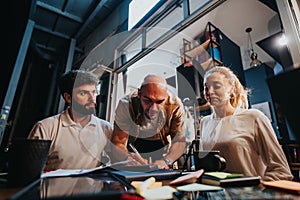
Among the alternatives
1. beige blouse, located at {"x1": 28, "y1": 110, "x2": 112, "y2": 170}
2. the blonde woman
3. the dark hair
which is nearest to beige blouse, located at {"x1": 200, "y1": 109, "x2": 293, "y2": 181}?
the blonde woman

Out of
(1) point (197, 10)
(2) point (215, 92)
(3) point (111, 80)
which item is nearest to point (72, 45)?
(3) point (111, 80)

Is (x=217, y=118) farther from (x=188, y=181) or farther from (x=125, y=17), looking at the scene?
(x=125, y=17)

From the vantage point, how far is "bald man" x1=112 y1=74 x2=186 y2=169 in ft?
2.92

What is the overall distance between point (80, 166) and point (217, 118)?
0.77 metres

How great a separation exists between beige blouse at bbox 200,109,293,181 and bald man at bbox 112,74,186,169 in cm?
26

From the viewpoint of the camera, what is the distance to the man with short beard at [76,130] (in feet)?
2.59

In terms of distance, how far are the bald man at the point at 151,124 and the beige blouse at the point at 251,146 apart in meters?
0.26

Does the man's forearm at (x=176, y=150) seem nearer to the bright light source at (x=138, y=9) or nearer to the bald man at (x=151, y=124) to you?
the bald man at (x=151, y=124)

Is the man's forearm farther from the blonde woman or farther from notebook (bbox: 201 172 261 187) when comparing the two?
notebook (bbox: 201 172 261 187)

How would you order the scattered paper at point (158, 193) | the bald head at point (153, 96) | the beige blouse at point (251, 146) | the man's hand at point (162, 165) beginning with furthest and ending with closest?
the bald head at point (153, 96), the man's hand at point (162, 165), the beige blouse at point (251, 146), the scattered paper at point (158, 193)

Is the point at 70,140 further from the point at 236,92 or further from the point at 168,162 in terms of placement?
the point at 236,92

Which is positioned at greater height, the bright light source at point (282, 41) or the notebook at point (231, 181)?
the bright light source at point (282, 41)

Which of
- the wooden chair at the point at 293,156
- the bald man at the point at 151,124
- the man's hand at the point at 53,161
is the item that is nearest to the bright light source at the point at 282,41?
the wooden chair at the point at 293,156

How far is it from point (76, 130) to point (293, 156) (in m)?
1.03
